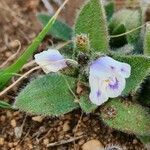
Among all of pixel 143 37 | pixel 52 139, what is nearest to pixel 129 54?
pixel 143 37

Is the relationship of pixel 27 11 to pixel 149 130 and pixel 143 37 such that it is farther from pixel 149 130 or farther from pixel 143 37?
pixel 149 130

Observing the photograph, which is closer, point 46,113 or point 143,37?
point 46,113

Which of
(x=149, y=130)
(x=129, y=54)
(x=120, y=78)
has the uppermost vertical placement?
(x=120, y=78)

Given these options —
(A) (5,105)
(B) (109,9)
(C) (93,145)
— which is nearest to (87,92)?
(C) (93,145)

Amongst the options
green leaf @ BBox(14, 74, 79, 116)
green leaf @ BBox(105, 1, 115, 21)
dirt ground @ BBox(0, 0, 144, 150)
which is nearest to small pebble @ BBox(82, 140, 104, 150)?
dirt ground @ BBox(0, 0, 144, 150)

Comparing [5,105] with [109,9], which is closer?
[5,105]

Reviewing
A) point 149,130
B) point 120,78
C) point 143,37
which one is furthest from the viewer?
point 143,37

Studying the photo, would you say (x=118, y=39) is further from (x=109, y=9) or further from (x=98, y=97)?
(x=98, y=97)

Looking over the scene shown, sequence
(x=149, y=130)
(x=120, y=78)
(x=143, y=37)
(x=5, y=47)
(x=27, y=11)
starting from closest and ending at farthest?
(x=120, y=78)
(x=149, y=130)
(x=143, y=37)
(x=5, y=47)
(x=27, y=11)
